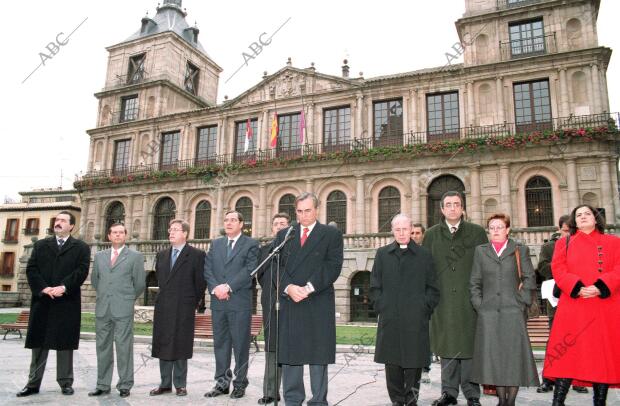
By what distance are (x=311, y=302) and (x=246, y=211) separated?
854 inches

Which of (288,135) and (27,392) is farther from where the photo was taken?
(288,135)

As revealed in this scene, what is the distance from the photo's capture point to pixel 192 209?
27.8 meters

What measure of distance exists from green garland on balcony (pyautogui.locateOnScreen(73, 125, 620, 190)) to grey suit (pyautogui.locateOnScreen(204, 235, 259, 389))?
663 inches

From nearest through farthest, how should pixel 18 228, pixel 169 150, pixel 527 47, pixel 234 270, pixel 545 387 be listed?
pixel 545 387
pixel 234 270
pixel 527 47
pixel 169 150
pixel 18 228

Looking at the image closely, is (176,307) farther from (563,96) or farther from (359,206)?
(563,96)

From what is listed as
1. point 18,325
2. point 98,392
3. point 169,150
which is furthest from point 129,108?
point 98,392

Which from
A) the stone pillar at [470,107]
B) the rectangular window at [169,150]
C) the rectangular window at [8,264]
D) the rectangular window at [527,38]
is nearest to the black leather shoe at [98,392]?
the stone pillar at [470,107]

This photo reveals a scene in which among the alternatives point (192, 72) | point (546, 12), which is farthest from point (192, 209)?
point (546, 12)

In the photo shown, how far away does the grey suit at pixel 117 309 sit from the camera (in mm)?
5953

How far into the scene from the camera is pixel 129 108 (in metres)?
32.1

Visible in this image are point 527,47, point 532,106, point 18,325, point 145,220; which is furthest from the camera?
point 145,220

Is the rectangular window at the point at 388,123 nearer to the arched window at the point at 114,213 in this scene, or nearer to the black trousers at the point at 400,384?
the arched window at the point at 114,213

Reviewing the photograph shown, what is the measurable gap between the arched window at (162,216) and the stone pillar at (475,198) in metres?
17.1

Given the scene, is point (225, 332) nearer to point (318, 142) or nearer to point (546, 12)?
point (318, 142)
